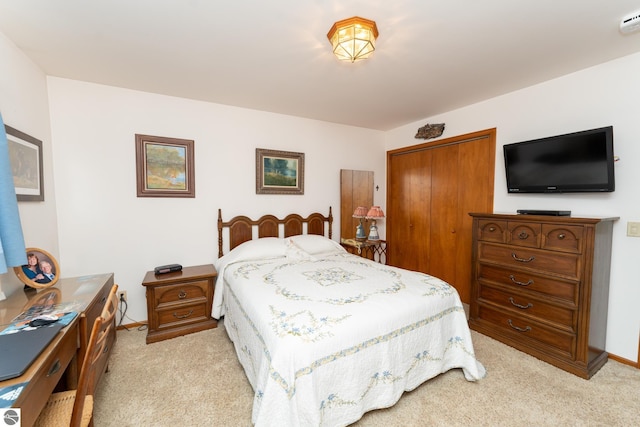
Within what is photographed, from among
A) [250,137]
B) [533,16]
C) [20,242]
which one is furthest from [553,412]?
[250,137]

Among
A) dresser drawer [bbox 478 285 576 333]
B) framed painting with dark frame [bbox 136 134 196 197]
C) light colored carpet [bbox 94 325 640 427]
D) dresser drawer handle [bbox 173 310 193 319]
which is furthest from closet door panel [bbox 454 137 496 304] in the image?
framed painting with dark frame [bbox 136 134 196 197]

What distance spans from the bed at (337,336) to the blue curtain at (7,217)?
4.22ft

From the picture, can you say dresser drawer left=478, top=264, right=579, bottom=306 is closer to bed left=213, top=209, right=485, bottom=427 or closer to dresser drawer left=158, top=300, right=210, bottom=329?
bed left=213, top=209, right=485, bottom=427

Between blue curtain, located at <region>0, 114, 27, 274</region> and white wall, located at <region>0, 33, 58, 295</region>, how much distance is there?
1.14ft

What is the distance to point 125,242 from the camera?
272 cm

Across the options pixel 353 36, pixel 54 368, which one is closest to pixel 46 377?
pixel 54 368

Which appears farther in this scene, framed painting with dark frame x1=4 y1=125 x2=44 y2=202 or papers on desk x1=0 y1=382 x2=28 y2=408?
framed painting with dark frame x1=4 y1=125 x2=44 y2=202

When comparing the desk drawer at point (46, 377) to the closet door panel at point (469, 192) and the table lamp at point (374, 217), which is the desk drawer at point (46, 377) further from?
the closet door panel at point (469, 192)

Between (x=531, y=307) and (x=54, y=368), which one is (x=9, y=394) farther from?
(x=531, y=307)

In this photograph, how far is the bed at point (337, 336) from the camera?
4.42 feet

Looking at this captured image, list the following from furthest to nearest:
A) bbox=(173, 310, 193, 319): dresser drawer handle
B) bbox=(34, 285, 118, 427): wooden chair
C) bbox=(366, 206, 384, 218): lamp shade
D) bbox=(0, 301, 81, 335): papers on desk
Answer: bbox=(366, 206, 384, 218): lamp shade → bbox=(173, 310, 193, 319): dresser drawer handle → bbox=(0, 301, 81, 335): papers on desk → bbox=(34, 285, 118, 427): wooden chair

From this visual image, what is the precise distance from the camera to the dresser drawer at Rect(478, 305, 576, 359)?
2.13 m

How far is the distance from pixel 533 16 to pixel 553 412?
8.05ft

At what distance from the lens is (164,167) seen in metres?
2.83
